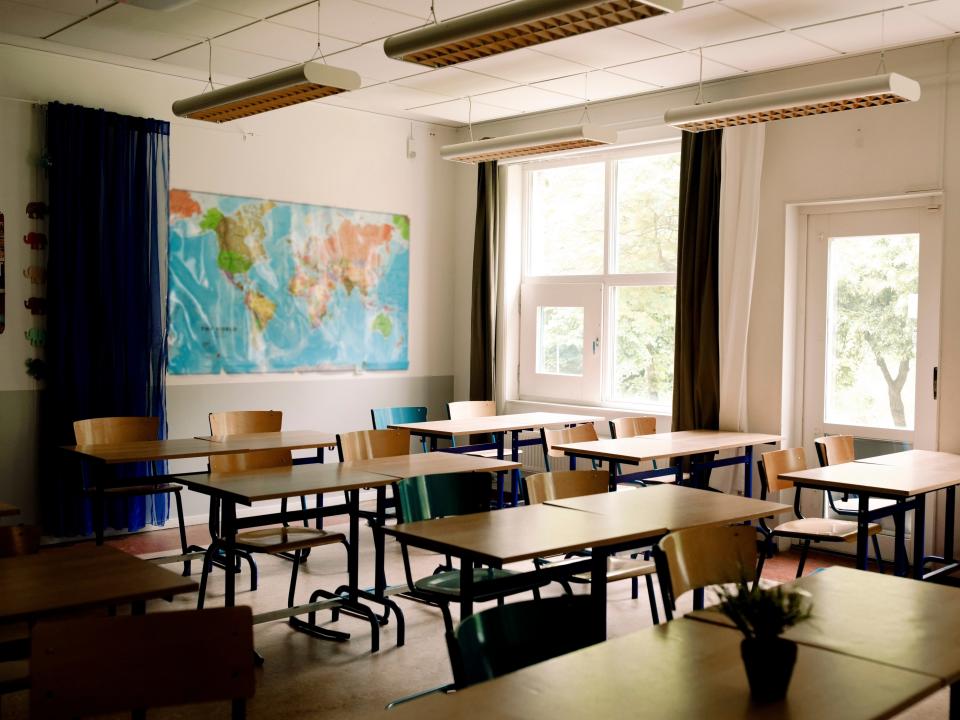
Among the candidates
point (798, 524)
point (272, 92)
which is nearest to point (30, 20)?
point (272, 92)

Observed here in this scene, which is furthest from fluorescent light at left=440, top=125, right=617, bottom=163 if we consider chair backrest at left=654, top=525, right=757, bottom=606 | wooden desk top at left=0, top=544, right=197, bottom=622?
wooden desk top at left=0, top=544, right=197, bottom=622

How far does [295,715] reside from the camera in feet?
12.4

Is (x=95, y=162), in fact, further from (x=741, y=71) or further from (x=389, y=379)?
(x=741, y=71)

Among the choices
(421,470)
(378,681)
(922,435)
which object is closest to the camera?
(378,681)

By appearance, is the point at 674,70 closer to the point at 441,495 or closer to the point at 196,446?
the point at 441,495

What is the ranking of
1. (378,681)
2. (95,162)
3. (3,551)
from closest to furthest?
(3,551) < (378,681) < (95,162)

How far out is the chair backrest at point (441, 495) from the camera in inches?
158

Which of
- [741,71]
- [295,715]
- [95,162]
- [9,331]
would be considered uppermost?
[741,71]

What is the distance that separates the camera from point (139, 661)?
6.79ft

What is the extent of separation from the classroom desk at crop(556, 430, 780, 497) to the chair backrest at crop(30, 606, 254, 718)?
3440 millimetres

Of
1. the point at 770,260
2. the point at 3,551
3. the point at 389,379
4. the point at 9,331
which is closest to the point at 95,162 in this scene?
the point at 9,331

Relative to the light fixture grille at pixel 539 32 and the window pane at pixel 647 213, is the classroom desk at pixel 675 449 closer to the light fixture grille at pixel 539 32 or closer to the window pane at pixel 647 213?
the window pane at pixel 647 213

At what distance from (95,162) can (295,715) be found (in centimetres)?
422

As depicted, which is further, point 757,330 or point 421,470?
point 757,330
